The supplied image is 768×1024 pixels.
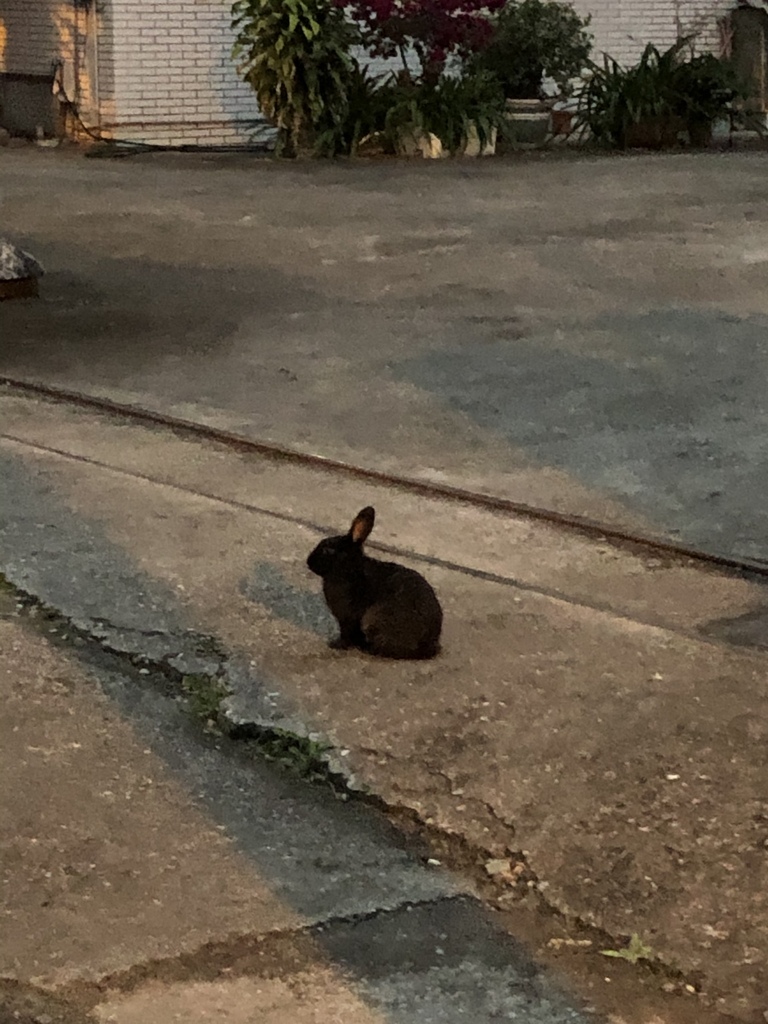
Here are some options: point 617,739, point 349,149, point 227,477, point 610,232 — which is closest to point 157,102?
point 349,149

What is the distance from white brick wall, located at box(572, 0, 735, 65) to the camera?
1856 cm

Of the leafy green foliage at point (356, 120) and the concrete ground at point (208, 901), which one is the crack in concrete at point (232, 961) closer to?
the concrete ground at point (208, 901)

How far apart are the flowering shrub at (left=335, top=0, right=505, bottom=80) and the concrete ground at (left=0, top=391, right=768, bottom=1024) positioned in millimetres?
10628

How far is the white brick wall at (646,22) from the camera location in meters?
18.6

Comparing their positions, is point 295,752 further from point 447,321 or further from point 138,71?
point 138,71

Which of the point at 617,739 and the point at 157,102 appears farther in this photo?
the point at 157,102

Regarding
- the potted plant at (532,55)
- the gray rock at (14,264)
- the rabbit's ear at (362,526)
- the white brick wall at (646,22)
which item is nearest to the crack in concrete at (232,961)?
the rabbit's ear at (362,526)

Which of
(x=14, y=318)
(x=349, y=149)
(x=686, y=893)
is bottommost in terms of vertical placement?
(x=686, y=893)

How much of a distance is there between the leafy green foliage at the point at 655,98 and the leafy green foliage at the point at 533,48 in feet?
1.09

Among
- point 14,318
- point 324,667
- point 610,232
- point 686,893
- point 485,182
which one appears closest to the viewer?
point 686,893

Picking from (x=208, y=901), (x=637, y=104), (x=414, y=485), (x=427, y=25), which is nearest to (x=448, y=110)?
(x=427, y=25)

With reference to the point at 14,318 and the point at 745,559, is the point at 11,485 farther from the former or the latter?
the point at 14,318

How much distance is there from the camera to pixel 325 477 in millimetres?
5348

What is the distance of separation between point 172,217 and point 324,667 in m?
8.24
